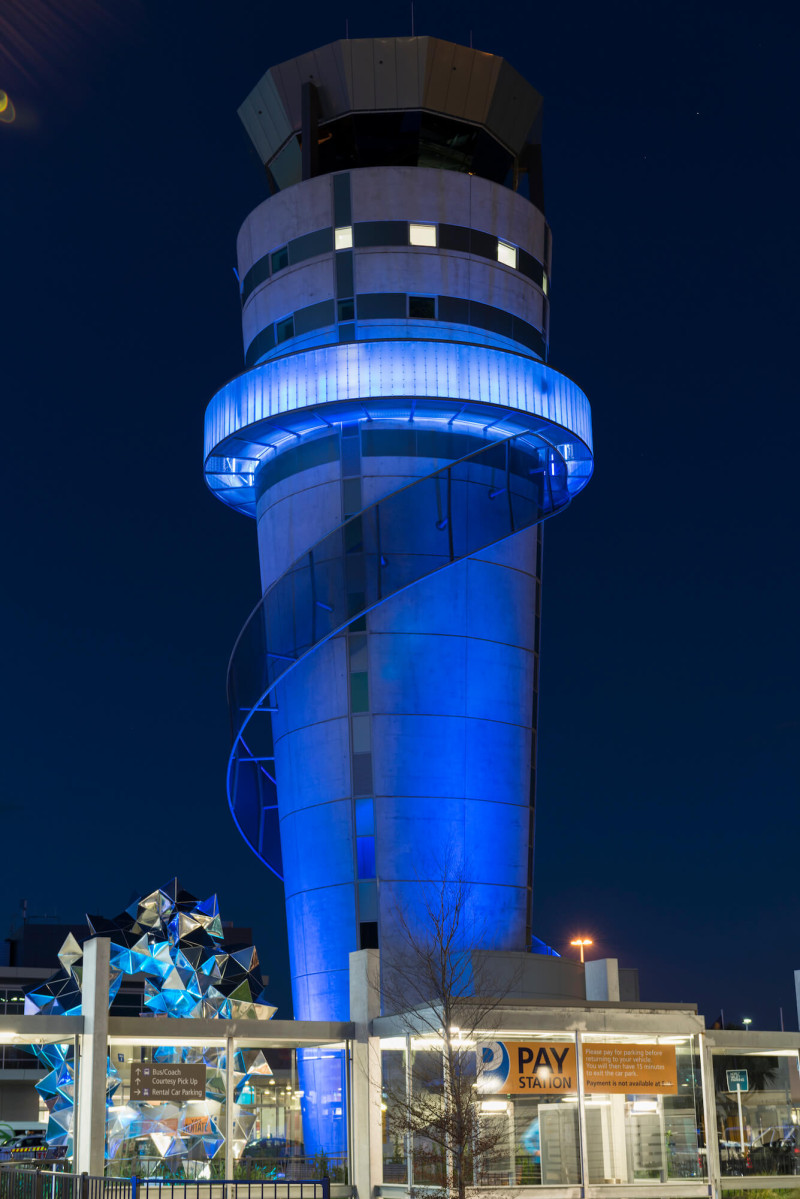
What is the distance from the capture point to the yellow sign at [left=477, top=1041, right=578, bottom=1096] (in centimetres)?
2659

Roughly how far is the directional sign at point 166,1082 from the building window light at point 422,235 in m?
22.1

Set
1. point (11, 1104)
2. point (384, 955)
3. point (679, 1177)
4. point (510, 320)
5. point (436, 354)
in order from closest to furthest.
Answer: point (679, 1177) → point (384, 955) → point (436, 354) → point (510, 320) → point (11, 1104)

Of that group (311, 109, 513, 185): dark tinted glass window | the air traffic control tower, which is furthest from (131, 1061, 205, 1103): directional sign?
(311, 109, 513, 185): dark tinted glass window

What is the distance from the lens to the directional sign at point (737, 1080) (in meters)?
28.3

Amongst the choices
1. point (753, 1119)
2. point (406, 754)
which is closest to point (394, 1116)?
point (753, 1119)

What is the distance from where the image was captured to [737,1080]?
2848 cm

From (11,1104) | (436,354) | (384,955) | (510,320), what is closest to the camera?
(384,955)

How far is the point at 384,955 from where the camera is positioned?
34.8m

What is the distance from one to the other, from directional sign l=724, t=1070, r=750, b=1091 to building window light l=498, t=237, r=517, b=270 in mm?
22517

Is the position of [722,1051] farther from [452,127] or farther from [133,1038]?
[452,127]

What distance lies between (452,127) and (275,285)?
277 inches

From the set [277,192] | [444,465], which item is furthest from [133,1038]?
[277,192]

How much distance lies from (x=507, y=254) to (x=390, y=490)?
321 inches

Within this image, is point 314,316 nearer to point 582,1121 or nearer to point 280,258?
point 280,258
